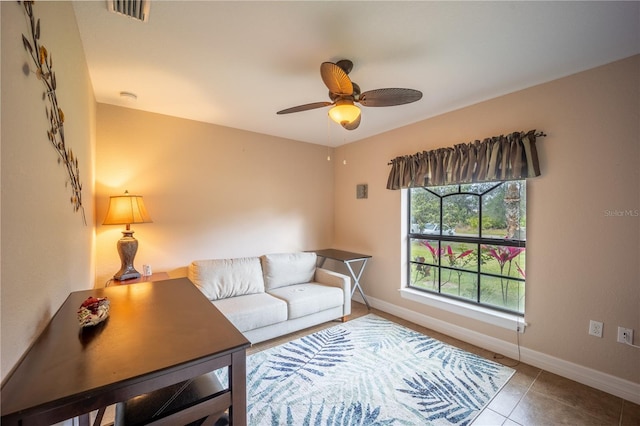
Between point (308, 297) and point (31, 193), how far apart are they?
240cm

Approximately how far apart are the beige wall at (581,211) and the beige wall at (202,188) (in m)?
2.32

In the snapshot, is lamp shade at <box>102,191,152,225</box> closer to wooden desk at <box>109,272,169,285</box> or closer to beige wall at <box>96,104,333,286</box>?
beige wall at <box>96,104,333,286</box>

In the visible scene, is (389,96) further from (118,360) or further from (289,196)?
(289,196)

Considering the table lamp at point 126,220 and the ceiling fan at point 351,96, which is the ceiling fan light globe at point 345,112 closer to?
the ceiling fan at point 351,96

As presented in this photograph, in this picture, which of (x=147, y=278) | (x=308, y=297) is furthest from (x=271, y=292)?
(x=147, y=278)

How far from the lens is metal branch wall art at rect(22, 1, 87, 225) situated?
0.90 m

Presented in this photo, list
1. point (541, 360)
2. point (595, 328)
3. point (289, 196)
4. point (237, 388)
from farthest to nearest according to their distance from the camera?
1. point (289, 196)
2. point (541, 360)
3. point (595, 328)
4. point (237, 388)

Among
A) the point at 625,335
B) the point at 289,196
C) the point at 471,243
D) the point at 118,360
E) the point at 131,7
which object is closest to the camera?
the point at 118,360

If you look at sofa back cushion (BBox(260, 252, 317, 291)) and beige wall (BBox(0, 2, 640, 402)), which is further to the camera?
sofa back cushion (BBox(260, 252, 317, 291))

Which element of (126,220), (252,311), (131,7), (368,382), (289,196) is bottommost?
(368,382)

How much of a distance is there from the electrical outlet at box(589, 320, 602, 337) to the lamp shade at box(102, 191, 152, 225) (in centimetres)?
382

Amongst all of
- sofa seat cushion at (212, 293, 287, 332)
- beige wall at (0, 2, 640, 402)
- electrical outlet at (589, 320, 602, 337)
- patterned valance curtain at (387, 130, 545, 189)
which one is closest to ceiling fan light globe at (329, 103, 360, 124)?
patterned valance curtain at (387, 130, 545, 189)

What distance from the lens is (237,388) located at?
937 mm

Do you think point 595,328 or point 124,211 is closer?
point 595,328
